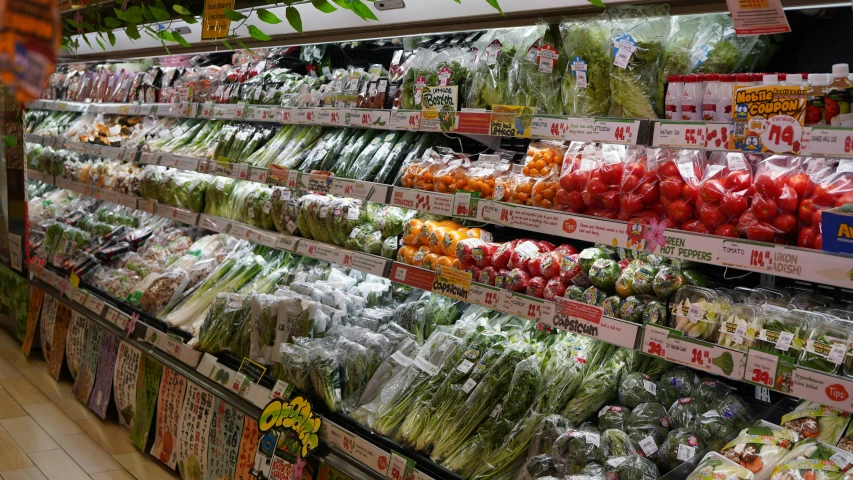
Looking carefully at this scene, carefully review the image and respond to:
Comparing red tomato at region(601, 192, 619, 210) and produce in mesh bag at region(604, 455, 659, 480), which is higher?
red tomato at region(601, 192, 619, 210)

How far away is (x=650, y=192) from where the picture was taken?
84.1 inches

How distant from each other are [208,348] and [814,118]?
9.74ft

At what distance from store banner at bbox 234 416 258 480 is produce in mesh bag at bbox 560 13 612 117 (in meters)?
1.97

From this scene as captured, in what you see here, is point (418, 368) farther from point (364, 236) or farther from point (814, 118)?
point (814, 118)

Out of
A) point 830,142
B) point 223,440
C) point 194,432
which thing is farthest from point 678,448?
point 194,432

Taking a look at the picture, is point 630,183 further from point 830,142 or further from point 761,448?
point 761,448

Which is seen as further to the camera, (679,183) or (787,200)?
(679,183)

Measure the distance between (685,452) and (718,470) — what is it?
0.18m

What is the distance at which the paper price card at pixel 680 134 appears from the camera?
1903mm

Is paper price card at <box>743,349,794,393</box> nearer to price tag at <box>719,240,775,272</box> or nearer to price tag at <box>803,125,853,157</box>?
price tag at <box>719,240,775,272</box>

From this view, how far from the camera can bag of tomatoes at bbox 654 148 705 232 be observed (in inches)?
80.4

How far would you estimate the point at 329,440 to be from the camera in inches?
112

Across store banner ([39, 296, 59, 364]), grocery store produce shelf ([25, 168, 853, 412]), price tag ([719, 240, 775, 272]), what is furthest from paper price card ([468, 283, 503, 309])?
store banner ([39, 296, 59, 364])

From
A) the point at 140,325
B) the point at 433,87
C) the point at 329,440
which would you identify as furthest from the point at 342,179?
the point at 140,325
